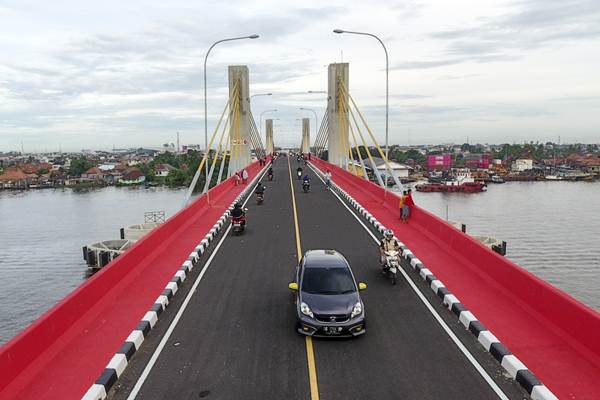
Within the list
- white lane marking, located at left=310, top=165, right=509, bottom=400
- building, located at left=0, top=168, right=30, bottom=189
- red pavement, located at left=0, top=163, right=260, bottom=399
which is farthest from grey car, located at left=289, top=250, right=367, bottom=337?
building, located at left=0, top=168, right=30, bottom=189

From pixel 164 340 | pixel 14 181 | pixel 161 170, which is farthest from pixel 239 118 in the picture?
pixel 14 181

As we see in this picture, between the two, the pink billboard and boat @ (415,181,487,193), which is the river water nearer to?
boat @ (415,181,487,193)

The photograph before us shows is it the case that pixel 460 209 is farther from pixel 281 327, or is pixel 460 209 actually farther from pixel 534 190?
pixel 281 327

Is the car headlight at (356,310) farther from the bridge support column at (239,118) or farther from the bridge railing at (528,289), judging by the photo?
the bridge support column at (239,118)

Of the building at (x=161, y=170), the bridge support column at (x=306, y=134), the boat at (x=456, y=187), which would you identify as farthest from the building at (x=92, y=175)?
the boat at (x=456, y=187)

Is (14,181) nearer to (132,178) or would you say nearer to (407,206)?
(132,178)

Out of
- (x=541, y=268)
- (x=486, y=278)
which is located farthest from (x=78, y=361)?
(x=541, y=268)
